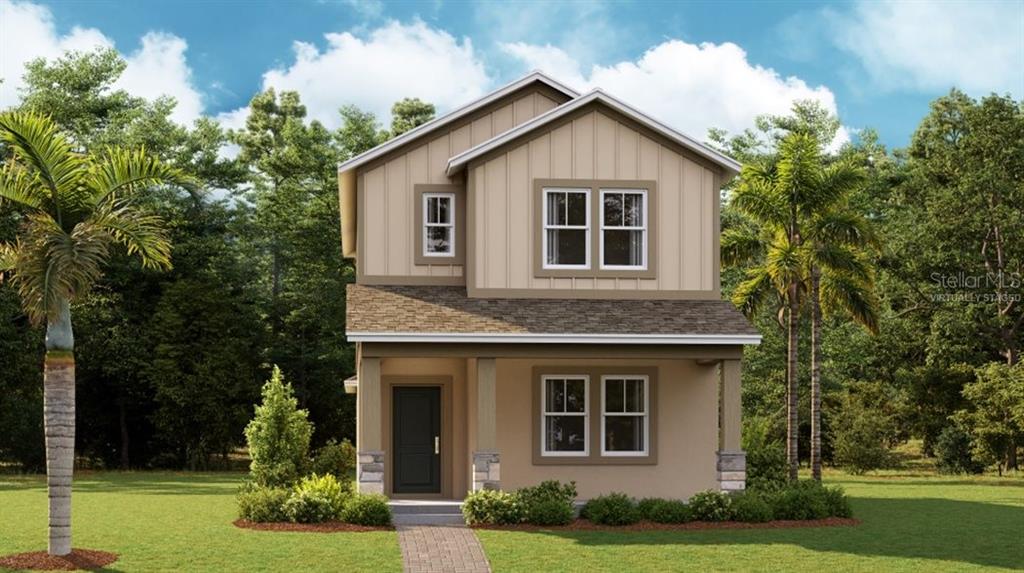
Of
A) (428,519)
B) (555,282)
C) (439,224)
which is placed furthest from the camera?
(439,224)

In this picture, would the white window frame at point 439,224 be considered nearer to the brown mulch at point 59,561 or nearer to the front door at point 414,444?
the front door at point 414,444

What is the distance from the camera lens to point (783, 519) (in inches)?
853

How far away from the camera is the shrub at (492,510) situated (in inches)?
816

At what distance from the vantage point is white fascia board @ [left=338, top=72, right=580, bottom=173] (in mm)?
24328

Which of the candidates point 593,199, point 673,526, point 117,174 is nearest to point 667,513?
point 673,526

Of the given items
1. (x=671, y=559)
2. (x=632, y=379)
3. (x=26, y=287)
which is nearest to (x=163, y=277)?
(x=632, y=379)

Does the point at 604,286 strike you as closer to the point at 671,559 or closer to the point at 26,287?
the point at 671,559

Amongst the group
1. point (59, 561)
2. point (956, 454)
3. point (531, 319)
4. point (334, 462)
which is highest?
point (531, 319)

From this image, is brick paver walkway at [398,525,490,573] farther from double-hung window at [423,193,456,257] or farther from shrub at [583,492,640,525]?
double-hung window at [423,193,456,257]

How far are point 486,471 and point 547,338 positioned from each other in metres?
2.67

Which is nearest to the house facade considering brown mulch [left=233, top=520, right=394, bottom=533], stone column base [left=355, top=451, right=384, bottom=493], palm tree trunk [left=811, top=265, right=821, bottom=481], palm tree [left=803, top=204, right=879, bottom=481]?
stone column base [left=355, top=451, right=384, bottom=493]

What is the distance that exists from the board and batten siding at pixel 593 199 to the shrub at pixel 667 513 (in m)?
4.75

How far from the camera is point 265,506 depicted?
20.8m

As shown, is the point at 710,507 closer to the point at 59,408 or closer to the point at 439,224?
the point at 439,224
